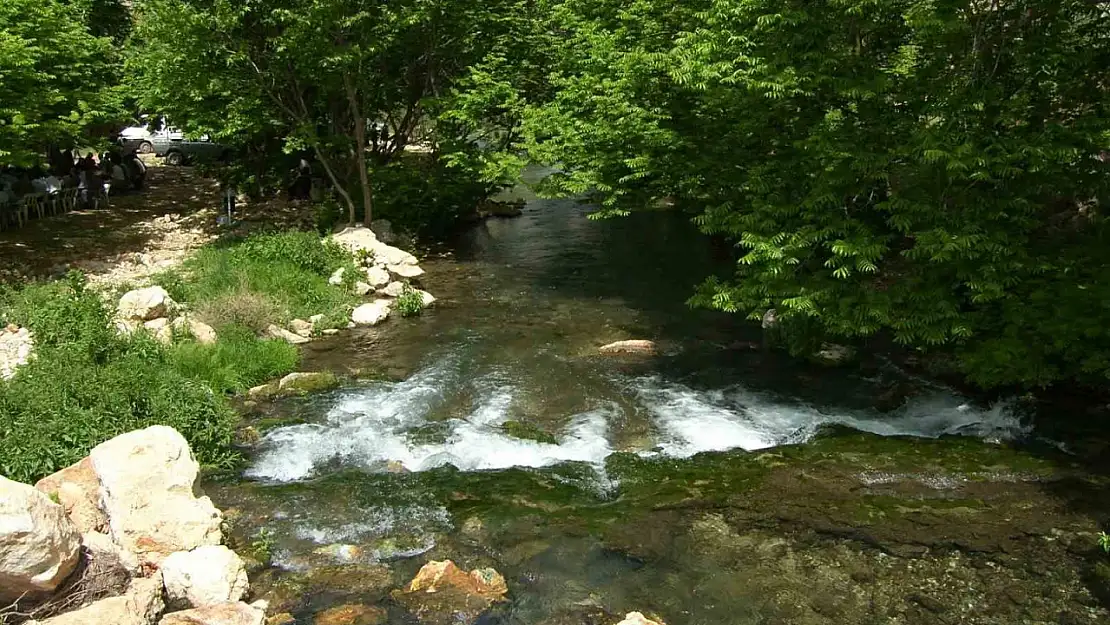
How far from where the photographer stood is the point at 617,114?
1535cm

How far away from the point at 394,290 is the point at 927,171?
35.1ft

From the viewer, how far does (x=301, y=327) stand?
15.3m

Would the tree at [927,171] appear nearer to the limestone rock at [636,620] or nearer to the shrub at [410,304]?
the limestone rock at [636,620]

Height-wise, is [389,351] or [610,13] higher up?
[610,13]

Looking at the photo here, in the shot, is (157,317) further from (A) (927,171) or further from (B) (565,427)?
(A) (927,171)

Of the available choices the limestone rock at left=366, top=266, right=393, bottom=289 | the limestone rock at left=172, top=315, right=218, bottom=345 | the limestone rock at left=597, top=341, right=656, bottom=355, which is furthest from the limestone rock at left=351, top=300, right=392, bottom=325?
the limestone rock at left=597, top=341, right=656, bottom=355

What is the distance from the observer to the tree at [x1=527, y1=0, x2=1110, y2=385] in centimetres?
1036

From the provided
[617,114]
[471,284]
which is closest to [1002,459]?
[617,114]

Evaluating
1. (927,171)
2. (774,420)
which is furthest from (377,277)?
(927,171)

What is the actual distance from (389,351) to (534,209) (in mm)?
16089

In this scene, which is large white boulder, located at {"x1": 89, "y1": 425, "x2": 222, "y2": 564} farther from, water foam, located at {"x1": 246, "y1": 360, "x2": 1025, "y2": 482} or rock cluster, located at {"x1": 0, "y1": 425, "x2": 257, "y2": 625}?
water foam, located at {"x1": 246, "y1": 360, "x2": 1025, "y2": 482}

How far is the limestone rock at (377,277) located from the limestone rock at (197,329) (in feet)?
14.5

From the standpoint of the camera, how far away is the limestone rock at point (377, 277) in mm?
17938

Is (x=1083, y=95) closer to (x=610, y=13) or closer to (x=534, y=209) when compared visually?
(x=610, y=13)
